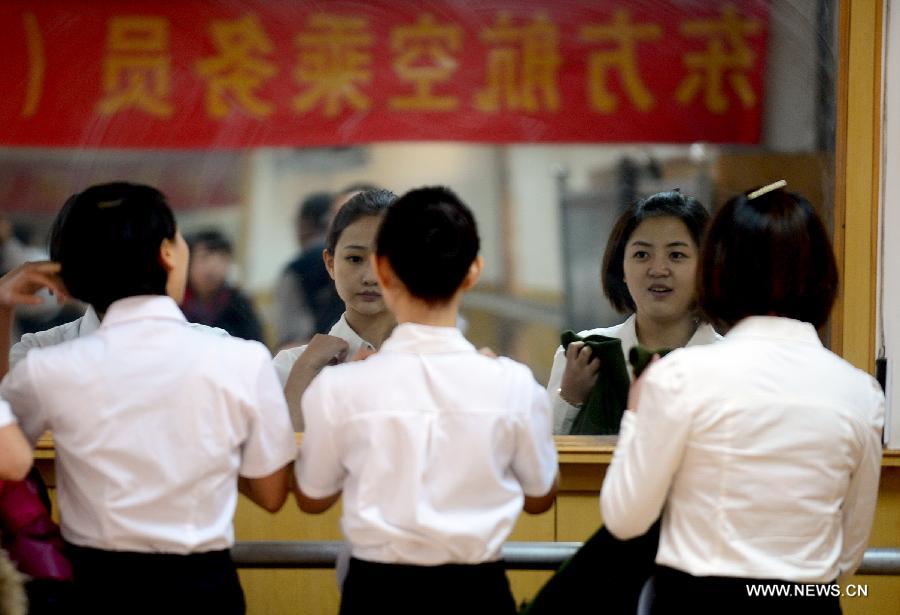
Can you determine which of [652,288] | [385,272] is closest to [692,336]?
[652,288]

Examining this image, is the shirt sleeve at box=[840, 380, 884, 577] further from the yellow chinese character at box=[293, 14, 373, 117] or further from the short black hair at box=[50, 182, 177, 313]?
the yellow chinese character at box=[293, 14, 373, 117]

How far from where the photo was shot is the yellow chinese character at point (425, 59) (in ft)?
11.1

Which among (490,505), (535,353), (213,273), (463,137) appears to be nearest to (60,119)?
(213,273)

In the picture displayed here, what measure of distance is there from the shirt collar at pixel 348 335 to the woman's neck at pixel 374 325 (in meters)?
0.01

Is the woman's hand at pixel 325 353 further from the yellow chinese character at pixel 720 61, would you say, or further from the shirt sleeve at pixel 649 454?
the shirt sleeve at pixel 649 454

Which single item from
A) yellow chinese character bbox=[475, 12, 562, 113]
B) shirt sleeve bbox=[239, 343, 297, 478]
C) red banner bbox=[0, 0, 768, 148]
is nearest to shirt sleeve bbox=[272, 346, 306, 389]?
red banner bbox=[0, 0, 768, 148]

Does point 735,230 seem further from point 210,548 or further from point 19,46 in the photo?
point 19,46

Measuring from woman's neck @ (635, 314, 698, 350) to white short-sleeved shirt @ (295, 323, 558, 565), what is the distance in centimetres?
125

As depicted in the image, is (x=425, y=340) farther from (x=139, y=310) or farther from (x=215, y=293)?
(x=215, y=293)

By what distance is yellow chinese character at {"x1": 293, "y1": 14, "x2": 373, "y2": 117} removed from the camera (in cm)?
340

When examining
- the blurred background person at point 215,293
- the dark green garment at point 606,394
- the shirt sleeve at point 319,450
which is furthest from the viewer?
the blurred background person at point 215,293

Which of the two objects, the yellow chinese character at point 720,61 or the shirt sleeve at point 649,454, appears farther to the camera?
the yellow chinese character at point 720,61

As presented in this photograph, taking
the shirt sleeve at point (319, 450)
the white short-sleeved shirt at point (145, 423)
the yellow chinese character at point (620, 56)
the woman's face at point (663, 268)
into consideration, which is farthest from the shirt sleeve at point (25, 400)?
the yellow chinese character at point (620, 56)

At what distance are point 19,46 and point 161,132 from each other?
1.64 ft
